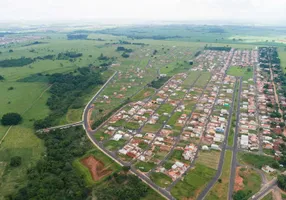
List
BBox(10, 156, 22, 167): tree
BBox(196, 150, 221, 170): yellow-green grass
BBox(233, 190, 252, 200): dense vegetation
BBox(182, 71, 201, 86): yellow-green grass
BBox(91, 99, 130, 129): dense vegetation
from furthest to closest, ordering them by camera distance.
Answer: BBox(182, 71, 201, 86): yellow-green grass → BBox(91, 99, 130, 129): dense vegetation → BBox(196, 150, 221, 170): yellow-green grass → BBox(10, 156, 22, 167): tree → BBox(233, 190, 252, 200): dense vegetation

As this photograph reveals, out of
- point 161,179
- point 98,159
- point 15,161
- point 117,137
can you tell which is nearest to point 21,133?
point 15,161

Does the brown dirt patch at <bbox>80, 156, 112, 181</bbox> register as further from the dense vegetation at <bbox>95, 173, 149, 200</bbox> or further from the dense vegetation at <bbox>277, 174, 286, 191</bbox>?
the dense vegetation at <bbox>277, 174, 286, 191</bbox>

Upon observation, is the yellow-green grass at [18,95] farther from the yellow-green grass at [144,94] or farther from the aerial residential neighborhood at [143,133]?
the yellow-green grass at [144,94]

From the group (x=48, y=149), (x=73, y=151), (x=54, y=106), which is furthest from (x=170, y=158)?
(x=54, y=106)

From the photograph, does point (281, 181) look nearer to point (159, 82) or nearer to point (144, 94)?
point (144, 94)

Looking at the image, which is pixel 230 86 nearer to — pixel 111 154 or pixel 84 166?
pixel 111 154

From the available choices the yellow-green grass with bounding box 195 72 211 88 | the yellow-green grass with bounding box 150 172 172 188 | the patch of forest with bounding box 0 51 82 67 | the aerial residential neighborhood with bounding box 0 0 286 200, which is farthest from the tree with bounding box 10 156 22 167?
the patch of forest with bounding box 0 51 82 67
